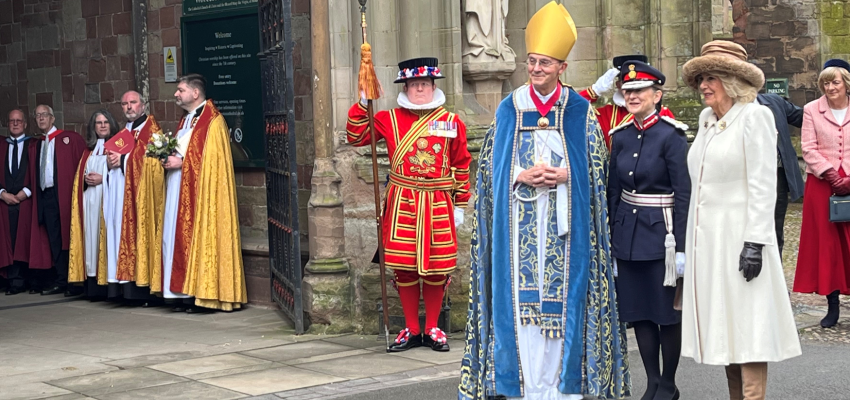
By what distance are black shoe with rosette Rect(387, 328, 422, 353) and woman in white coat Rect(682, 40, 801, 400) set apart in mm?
2884

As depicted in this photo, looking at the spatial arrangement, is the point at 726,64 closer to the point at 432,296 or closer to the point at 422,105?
the point at 422,105

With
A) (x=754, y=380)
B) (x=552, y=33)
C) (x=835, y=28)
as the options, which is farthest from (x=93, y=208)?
(x=835, y=28)

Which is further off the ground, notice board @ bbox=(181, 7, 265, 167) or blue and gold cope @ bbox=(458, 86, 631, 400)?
notice board @ bbox=(181, 7, 265, 167)

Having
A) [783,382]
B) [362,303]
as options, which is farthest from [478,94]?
[783,382]

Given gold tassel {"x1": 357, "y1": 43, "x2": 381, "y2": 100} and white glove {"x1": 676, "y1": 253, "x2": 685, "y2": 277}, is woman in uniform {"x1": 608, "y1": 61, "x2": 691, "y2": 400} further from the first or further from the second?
gold tassel {"x1": 357, "y1": 43, "x2": 381, "y2": 100}

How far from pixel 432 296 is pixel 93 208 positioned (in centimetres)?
454

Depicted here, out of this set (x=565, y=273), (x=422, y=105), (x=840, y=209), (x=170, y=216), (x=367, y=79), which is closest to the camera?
(x=565, y=273)

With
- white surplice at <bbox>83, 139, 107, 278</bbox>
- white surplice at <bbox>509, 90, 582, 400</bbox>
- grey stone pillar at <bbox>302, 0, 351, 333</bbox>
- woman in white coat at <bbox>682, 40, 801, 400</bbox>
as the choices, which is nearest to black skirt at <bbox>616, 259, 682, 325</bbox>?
woman in white coat at <bbox>682, 40, 801, 400</bbox>

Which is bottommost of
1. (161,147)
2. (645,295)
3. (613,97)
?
(645,295)

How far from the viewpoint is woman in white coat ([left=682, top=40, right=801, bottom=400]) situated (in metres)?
5.51

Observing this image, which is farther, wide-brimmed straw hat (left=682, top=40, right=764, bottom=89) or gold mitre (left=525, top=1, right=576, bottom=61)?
gold mitre (left=525, top=1, right=576, bottom=61)

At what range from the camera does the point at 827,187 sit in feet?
29.5

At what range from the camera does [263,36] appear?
9.77m

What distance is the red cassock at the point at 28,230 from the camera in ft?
40.9
